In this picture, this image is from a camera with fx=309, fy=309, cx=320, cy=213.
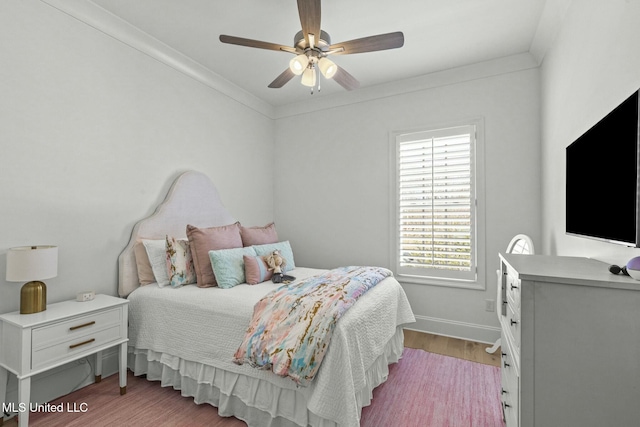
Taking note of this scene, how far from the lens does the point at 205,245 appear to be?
102 inches

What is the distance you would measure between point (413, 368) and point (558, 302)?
1.85 metres

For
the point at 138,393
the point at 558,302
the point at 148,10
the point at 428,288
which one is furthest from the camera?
the point at 428,288

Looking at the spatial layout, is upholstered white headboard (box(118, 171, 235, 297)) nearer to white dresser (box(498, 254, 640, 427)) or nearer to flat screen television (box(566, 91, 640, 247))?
white dresser (box(498, 254, 640, 427))

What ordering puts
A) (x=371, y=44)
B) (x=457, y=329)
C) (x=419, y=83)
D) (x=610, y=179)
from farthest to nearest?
(x=419, y=83)
(x=457, y=329)
(x=371, y=44)
(x=610, y=179)

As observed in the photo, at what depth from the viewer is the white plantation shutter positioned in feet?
10.5

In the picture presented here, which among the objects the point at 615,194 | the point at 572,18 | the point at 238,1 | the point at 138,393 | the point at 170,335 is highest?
A: the point at 238,1

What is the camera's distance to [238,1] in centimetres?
222

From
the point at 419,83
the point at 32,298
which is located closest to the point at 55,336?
the point at 32,298

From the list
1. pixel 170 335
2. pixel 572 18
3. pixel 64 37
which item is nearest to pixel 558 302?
pixel 572 18

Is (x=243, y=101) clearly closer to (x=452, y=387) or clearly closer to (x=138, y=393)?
(x=138, y=393)

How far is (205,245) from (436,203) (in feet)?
7.78

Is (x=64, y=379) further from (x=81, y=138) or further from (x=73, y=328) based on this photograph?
(x=81, y=138)

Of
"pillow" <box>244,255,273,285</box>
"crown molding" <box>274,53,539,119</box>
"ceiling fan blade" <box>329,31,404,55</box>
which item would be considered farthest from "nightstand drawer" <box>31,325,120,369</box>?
"crown molding" <box>274,53,539,119</box>

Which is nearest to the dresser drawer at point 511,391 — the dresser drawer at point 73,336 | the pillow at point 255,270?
the pillow at point 255,270
